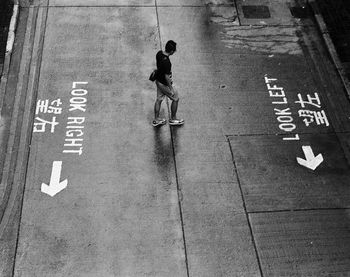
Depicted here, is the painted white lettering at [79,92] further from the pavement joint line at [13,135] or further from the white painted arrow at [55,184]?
the white painted arrow at [55,184]

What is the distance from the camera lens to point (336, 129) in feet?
32.8

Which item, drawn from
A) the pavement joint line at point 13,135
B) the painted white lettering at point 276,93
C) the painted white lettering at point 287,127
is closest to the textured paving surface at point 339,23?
the painted white lettering at point 276,93

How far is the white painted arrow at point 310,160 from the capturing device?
9.29m

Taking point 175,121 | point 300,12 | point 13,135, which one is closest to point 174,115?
point 175,121

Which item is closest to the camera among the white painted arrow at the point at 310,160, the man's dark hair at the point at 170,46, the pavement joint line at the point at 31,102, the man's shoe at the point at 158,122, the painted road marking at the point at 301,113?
the man's dark hair at the point at 170,46

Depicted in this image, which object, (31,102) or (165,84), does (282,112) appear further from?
(31,102)

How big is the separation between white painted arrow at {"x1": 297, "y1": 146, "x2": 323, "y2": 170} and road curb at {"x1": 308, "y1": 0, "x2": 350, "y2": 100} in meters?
1.99

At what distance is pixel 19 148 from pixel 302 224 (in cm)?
521

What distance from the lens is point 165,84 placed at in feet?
29.3

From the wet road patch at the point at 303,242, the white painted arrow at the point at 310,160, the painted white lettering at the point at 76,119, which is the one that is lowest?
the wet road patch at the point at 303,242

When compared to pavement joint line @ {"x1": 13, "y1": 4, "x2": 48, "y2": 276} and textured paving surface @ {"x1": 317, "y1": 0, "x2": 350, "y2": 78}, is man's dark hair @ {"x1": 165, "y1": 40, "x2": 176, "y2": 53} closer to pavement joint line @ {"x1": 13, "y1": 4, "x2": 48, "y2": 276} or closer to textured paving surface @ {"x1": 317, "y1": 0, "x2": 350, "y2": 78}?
pavement joint line @ {"x1": 13, "y1": 4, "x2": 48, "y2": 276}

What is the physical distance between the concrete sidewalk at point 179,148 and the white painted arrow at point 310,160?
49 mm

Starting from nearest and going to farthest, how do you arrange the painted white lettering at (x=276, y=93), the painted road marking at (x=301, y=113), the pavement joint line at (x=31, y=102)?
the pavement joint line at (x=31, y=102) → the painted road marking at (x=301, y=113) → the painted white lettering at (x=276, y=93)

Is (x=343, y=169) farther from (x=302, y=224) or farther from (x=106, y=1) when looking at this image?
(x=106, y=1)
